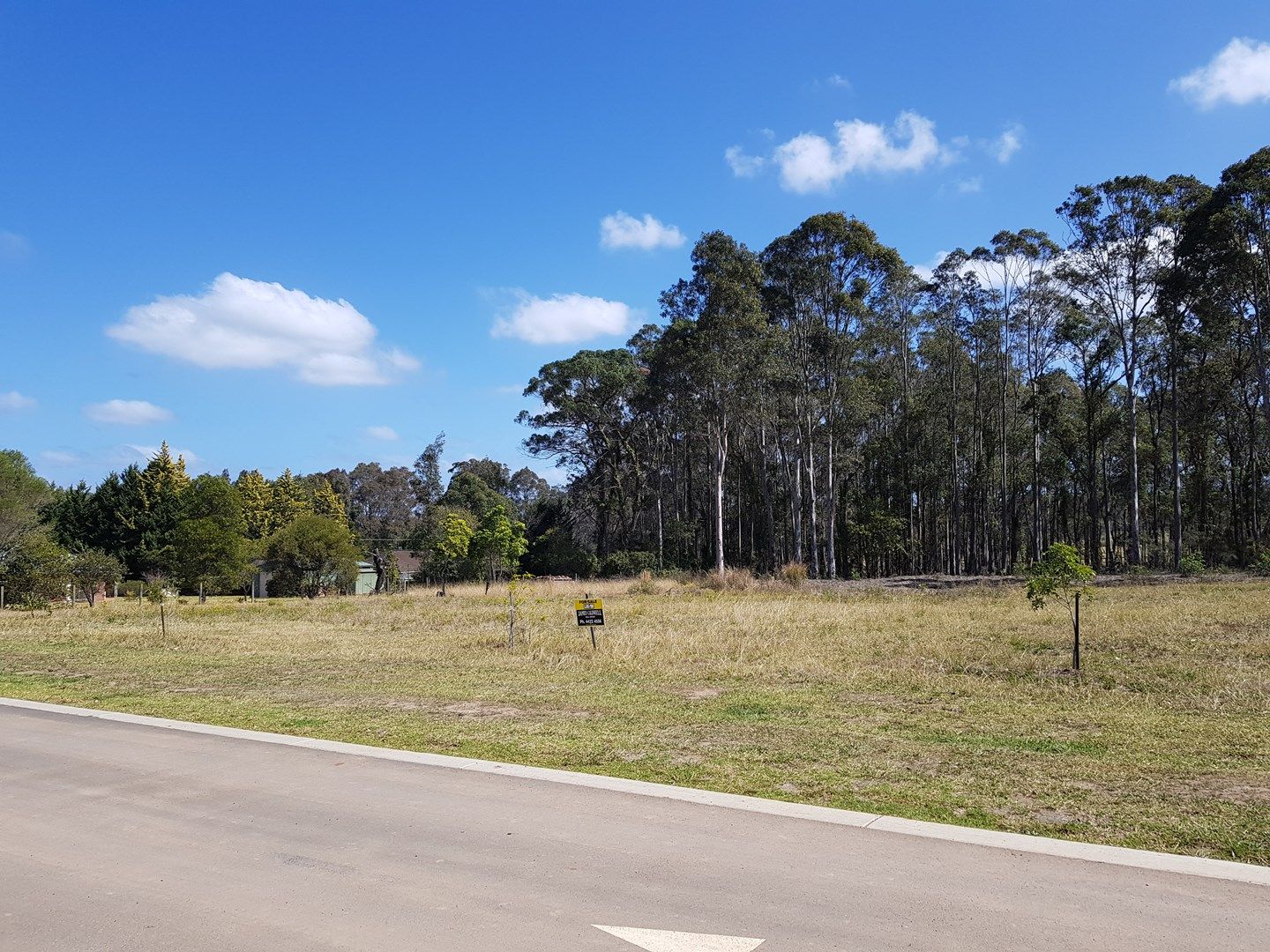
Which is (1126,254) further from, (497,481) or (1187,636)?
(497,481)

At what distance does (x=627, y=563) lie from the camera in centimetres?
5309

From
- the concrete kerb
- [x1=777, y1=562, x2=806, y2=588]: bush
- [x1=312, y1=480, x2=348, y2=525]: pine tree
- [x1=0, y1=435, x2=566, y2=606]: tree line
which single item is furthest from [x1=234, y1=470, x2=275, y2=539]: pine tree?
the concrete kerb

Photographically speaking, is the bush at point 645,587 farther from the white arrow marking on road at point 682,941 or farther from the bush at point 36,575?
the white arrow marking on road at point 682,941

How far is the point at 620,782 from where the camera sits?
22.3 ft

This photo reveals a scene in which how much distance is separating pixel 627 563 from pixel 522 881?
48.4 m

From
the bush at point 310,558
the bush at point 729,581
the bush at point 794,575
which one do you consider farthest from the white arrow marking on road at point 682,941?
the bush at point 310,558

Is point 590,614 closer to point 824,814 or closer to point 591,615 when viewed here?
point 591,615

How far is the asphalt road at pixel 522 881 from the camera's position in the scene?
159 inches

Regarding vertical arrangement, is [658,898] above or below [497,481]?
below

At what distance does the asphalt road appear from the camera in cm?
405

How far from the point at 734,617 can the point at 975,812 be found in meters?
16.6

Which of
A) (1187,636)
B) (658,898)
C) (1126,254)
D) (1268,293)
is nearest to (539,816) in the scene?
(658,898)

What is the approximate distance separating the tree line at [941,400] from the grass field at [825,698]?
20.9 m

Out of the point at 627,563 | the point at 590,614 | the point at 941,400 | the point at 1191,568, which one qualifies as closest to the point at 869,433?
the point at 941,400
